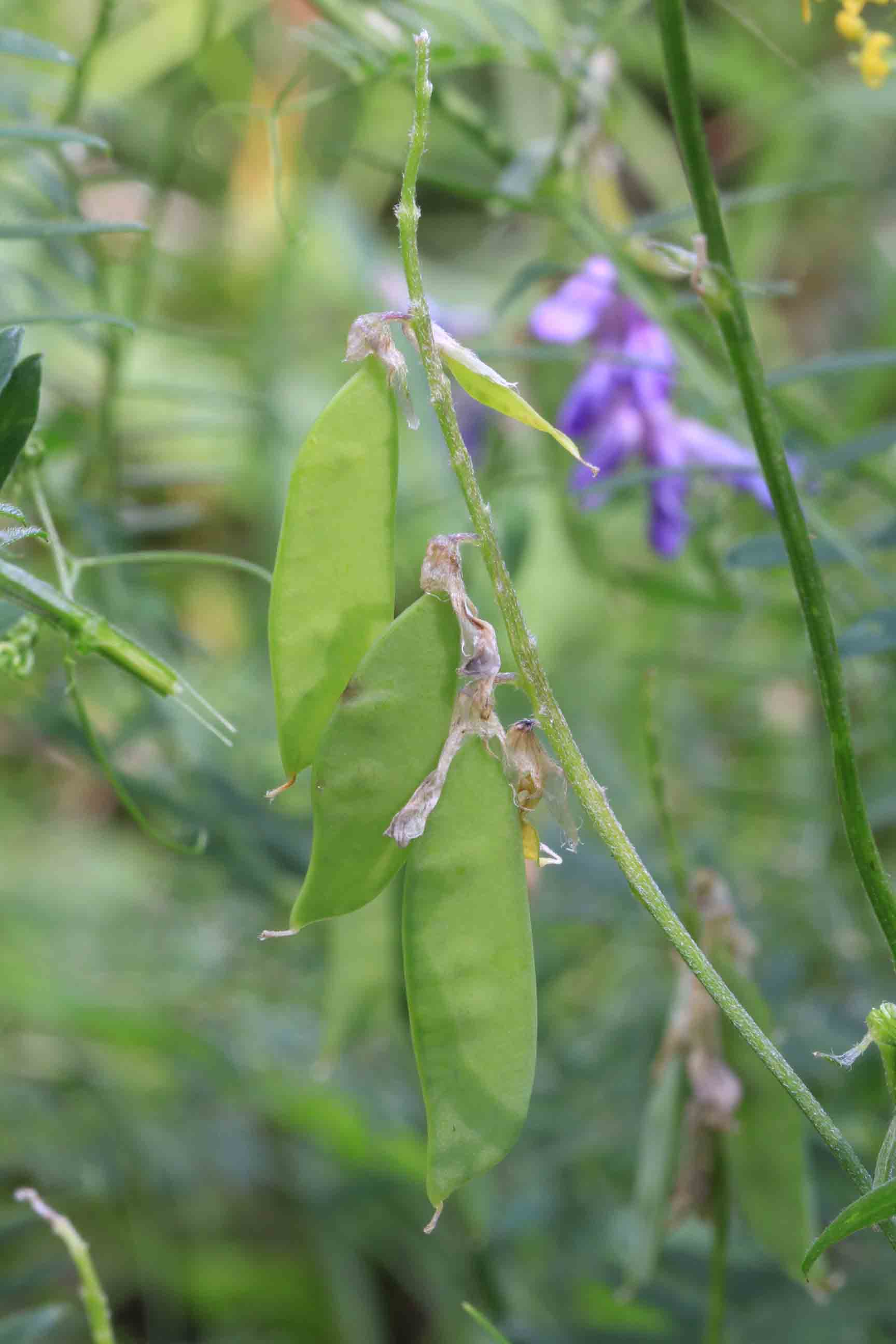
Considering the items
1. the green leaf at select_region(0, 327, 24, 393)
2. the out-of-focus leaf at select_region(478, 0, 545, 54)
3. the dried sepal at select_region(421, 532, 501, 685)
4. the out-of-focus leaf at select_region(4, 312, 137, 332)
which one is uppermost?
the out-of-focus leaf at select_region(478, 0, 545, 54)

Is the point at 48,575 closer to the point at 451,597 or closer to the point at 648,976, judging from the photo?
the point at 648,976

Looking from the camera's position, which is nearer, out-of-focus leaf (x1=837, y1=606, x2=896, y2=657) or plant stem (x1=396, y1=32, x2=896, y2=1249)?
plant stem (x1=396, y1=32, x2=896, y2=1249)

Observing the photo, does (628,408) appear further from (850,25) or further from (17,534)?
(17,534)

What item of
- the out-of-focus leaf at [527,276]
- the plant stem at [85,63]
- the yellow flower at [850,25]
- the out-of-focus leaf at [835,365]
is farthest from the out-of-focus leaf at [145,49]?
the yellow flower at [850,25]

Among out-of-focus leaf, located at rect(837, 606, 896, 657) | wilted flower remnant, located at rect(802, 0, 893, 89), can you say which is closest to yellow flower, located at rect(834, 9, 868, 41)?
wilted flower remnant, located at rect(802, 0, 893, 89)

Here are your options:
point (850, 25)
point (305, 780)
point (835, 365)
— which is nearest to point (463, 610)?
point (850, 25)

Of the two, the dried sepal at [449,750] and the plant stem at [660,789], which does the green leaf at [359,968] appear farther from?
the dried sepal at [449,750]

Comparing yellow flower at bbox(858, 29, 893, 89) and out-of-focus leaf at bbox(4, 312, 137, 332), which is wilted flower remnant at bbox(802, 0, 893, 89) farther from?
out-of-focus leaf at bbox(4, 312, 137, 332)
